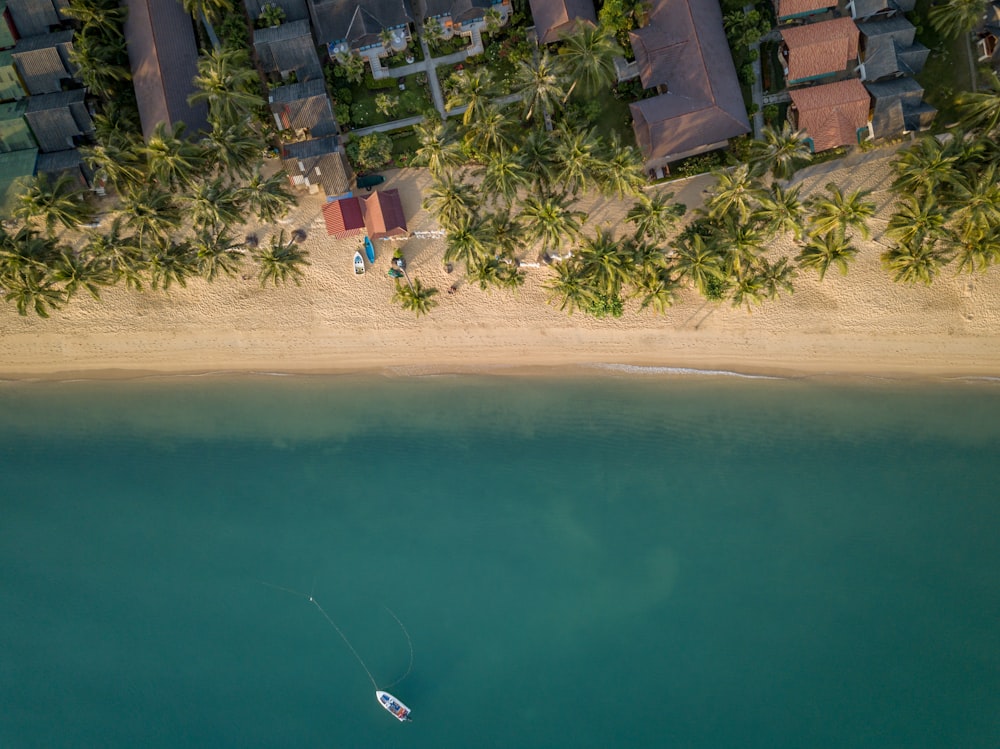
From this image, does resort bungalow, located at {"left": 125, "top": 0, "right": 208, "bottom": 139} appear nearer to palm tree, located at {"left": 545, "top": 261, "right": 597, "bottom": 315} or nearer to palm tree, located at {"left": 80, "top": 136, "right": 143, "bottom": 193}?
palm tree, located at {"left": 80, "top": 136, "right": 143, "bottom": 193}

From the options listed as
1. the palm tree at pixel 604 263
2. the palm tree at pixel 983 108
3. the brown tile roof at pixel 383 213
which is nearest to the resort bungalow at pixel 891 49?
the palm tree at pixel 983 108

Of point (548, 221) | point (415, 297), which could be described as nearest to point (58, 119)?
point (415, 297)

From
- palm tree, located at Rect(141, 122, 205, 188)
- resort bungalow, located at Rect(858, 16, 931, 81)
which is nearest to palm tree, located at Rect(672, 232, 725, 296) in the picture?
resort bungalow, located at Rect(858, 16, 931, 81)

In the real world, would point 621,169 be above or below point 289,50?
below

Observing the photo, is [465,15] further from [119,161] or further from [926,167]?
[926,167]

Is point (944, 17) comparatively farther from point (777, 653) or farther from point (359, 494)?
point (359, 494)

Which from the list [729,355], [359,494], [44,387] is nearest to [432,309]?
[359,494]
